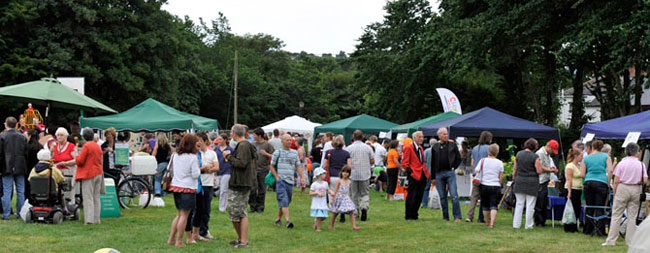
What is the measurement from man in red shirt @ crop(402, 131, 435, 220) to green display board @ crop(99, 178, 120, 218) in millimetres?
5339

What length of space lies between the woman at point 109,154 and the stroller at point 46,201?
8.08ft

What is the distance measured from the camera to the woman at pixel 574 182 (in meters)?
12.2

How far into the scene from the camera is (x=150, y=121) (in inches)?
834

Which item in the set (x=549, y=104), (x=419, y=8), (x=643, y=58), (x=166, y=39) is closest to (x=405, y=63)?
(x=419, y=8)

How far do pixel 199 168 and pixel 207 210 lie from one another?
3.09 feet

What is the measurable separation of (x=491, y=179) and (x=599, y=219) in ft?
6.10

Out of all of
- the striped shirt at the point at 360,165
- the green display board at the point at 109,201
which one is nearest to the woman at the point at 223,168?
the green display board at the point at 109,201

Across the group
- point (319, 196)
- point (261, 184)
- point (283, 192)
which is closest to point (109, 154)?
point (261, 184)

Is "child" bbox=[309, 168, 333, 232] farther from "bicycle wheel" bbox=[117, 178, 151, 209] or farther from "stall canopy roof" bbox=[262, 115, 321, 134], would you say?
"stall canopy roof" bbox=[262, 115, 321, 134]

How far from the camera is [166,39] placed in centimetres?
3959

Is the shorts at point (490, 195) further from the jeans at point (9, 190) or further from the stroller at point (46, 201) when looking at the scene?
the jeans at point (9, 190)

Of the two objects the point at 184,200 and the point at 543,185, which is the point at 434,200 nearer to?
the point at 543,185

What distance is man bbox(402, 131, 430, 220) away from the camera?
13.3 m

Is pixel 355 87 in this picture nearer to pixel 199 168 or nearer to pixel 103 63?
pixel 103 63
